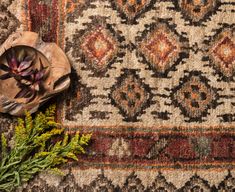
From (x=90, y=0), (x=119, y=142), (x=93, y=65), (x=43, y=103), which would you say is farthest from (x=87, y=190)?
(x=90, y=0)

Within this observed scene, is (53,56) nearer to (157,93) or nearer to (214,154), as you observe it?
(157,93)

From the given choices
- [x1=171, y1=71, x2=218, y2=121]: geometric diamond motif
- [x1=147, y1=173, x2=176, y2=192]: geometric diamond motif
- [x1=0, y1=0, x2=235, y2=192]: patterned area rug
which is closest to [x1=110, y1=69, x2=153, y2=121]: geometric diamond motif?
[x1=0, y1=0, x2=235, y2=192]: patterned area rug

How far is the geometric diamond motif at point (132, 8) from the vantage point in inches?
53.9

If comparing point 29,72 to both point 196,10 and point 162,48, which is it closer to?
point 162,48

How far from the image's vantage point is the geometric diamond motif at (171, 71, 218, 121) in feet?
4.47

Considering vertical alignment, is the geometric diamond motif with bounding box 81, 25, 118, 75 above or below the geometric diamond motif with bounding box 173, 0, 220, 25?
below

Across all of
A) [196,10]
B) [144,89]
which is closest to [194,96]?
[144,89]

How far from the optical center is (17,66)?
124cm

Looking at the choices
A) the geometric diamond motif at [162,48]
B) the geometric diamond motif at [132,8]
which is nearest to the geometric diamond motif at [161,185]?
the geometric diamond motif at [162,48]

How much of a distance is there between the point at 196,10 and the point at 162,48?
0.63ft

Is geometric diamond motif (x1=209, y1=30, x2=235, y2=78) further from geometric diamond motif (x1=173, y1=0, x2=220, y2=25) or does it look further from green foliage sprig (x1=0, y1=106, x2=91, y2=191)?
green foliage sprig (x1=0, y1=106, x2=91, y2=191)

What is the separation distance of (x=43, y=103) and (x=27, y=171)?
9.7 inches

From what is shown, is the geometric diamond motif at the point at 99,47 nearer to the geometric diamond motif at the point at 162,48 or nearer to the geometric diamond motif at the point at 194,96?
the geometric diamond motif at the point at 162,48

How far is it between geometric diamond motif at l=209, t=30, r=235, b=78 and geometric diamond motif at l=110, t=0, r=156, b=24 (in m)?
0.28
